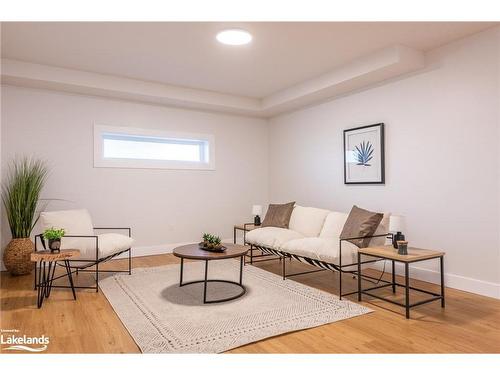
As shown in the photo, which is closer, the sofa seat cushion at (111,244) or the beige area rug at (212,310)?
the beige area rug at (212,310)

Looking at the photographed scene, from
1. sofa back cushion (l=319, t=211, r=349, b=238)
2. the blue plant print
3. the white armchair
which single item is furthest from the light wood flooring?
the blue plant print

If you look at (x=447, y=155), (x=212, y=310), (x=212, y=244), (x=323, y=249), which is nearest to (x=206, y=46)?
(x=212, y=244)

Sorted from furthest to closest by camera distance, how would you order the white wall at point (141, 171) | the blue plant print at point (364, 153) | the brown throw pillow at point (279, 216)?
the brown throw pillow at point (279, 216)
the white wall at point (141, 171)
the blue plant print at point (364, 153)

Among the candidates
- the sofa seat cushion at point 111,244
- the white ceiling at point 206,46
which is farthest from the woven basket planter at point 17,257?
the white ceiling at point 206,46

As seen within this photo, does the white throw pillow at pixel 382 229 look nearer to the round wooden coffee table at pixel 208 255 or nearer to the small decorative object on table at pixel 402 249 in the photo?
the small decorative object on table at pixel 402 249

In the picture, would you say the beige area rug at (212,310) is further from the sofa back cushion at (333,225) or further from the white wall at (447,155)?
the white wall at (447,155)

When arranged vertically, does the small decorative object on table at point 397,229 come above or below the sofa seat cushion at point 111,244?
above

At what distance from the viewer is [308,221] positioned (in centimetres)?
452

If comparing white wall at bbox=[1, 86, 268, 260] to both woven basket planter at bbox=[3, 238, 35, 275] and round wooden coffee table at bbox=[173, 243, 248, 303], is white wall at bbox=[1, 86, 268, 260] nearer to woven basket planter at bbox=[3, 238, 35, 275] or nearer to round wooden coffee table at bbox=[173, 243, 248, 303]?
woven basket planter at bbox=[3, 238, 35, 275]

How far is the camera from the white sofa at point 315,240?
335 cm

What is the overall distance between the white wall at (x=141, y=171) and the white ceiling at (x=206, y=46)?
2.46ft

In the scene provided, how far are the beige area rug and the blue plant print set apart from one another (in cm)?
191
